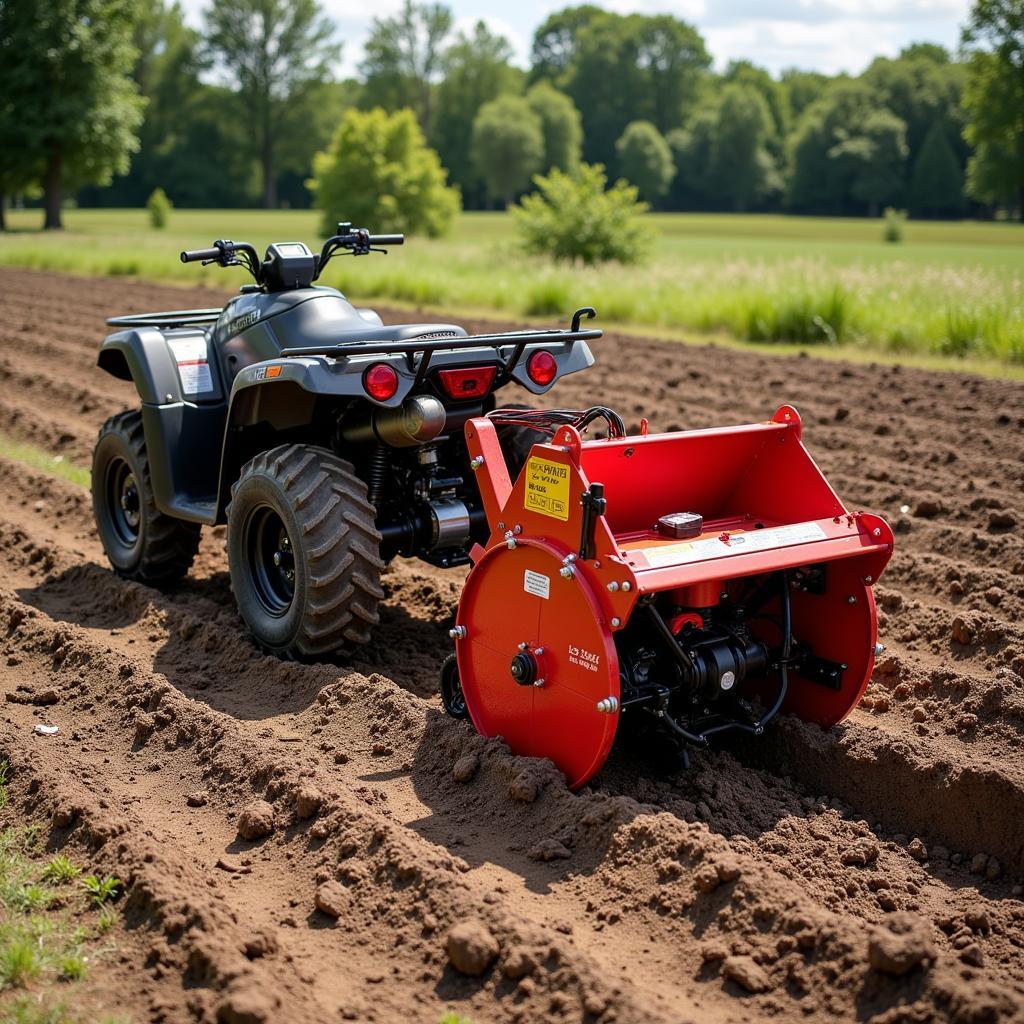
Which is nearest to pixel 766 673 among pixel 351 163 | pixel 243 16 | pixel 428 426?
pixel 428 426

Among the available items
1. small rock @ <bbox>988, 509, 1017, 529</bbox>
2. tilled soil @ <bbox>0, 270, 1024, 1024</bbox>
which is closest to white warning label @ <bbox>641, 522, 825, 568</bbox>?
tilled soil @ <bbox>0, 270, 1024, 1024</bbox>

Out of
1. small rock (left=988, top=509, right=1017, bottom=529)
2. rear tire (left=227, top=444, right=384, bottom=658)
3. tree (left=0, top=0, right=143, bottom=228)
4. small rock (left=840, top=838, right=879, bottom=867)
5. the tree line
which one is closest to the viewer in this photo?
small rock (left=840, top=838, right=879, bottom=867)

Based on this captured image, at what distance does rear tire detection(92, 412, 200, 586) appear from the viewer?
632cm

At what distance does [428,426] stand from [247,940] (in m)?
2.30

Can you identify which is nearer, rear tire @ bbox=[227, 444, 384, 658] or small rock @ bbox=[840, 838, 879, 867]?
small rock @ bbox=[840, 838, 879, 867]

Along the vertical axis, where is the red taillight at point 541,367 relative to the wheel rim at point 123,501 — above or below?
above

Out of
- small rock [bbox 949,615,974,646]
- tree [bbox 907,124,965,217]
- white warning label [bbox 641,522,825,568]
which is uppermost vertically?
tree [bbox 907,124,965,217]

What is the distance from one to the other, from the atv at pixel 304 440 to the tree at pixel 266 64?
242 ft

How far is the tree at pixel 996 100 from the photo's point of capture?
5024 cm

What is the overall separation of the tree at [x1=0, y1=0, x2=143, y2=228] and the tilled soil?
1735 inches

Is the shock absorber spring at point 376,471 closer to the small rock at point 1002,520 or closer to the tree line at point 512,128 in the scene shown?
the small rock at point 1002,520

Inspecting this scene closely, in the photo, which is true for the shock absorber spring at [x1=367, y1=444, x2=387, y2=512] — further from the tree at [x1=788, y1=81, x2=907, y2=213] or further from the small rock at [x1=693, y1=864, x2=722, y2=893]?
the tree at [x1=788, y1=81, x2=907, y2=213]

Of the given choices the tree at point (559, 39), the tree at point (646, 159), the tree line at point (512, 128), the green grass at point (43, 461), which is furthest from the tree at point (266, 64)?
the green grass at point (43, 461)

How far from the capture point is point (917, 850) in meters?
4.04
